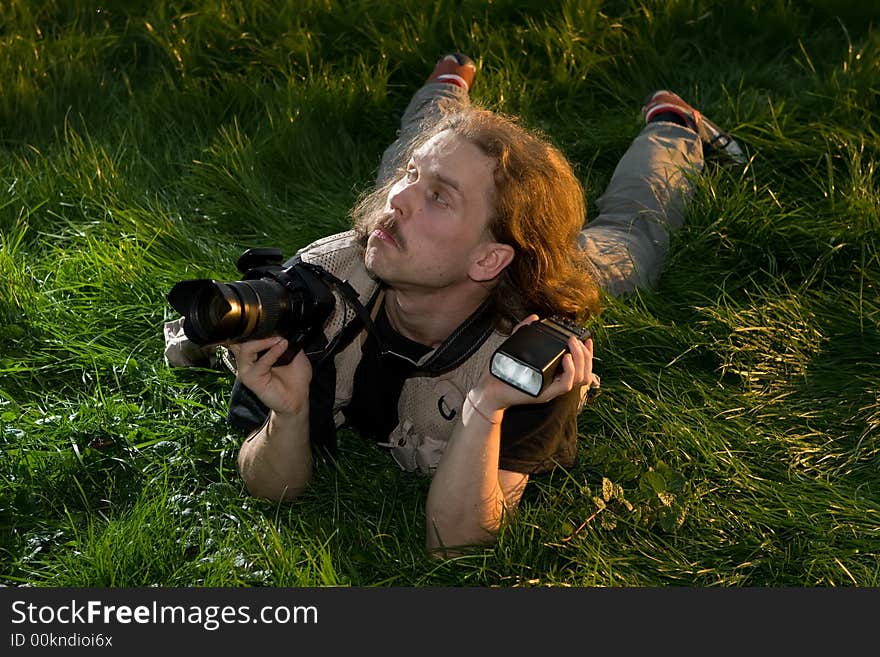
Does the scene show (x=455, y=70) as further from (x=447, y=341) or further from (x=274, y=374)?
(x=274, y=374)

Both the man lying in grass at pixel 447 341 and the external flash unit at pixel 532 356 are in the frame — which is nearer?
the external flash unit at pixel 532 356

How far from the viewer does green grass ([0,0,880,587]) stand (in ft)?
10.3

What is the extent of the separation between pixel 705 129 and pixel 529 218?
1917 millimetres

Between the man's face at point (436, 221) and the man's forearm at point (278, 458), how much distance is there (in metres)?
0.43

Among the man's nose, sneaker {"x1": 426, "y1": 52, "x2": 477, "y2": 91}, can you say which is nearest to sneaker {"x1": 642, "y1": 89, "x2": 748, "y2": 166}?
sneaker {"x1": 426, "y1": 52, "x2": 477, "y2": 91}

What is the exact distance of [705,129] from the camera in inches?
185

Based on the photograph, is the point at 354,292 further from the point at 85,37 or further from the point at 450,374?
the point at 85,37

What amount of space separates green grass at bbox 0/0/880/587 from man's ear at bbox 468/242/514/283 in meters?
0.60

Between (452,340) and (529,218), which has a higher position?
(529,218)

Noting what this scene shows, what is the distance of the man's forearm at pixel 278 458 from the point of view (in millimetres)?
3031

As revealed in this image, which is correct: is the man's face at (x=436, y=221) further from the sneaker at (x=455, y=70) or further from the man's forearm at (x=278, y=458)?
the sneaker at (x=455, y=70)

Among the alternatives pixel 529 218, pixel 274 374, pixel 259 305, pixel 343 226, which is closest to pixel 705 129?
pixel 343 226

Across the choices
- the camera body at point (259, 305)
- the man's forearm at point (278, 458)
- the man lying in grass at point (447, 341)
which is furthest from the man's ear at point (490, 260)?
the man's forearm at point (278, 458)

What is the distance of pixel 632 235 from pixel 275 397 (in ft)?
5.91
